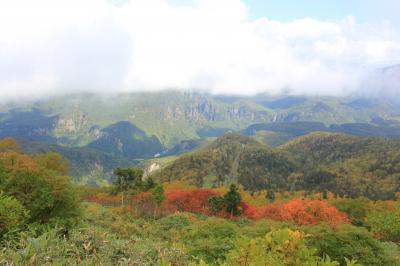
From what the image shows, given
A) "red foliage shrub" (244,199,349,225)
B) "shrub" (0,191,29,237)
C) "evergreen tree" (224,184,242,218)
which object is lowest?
"evergreen tree" (224,184,242,218)

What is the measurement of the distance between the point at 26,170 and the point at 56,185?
3.80 m

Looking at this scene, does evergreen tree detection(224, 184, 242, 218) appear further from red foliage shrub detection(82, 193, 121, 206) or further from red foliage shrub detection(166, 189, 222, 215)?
red foliage shrub detection(82, 193, 121, 206)

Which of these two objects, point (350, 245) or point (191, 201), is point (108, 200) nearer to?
point (191, 201)

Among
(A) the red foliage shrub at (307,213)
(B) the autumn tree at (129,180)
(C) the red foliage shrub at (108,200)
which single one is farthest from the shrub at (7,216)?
(C) the red foliage shrub at (108,200)

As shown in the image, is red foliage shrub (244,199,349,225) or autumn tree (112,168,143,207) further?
autumn tree (112,168,143,207)

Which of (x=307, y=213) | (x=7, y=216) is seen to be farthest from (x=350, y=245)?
(x=307, y=213)

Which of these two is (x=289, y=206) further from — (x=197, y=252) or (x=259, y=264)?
(x=259, y=264)

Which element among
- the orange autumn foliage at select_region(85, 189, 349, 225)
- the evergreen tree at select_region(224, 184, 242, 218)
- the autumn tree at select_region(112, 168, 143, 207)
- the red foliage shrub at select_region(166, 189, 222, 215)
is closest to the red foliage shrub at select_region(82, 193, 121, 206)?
the orange autumn foliage at select_region(85, 189, 349, 225)

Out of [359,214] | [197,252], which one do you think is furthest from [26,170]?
[359,214]

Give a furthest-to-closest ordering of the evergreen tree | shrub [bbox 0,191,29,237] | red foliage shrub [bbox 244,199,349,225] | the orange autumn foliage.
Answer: the evergreen tree → the orange autumn foliage → red foliage shrub [bbox 244,199,349,225] → shrub [bbox 0,191,29,237]

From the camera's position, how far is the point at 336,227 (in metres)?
30.0

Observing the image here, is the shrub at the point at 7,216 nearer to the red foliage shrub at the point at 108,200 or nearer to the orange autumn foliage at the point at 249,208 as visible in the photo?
the orange autumn foliage at the point at 249,208

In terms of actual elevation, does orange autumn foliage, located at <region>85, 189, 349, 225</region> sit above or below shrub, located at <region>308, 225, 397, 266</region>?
below

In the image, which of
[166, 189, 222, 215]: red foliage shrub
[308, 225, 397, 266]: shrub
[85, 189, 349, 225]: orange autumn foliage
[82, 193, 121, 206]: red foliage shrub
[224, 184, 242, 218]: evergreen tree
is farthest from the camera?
[82, 193, 121, 206]: red foliage shrub
